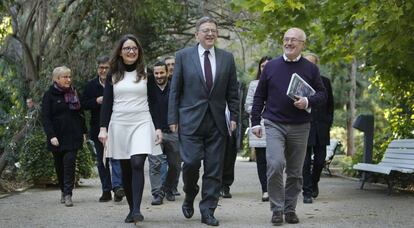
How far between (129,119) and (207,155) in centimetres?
90

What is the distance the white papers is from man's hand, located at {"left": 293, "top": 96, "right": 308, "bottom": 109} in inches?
1.8

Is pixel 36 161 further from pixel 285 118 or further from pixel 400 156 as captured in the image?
pixel 285 118

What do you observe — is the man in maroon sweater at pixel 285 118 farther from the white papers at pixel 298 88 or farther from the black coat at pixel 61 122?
the black coat at pixel 61 122

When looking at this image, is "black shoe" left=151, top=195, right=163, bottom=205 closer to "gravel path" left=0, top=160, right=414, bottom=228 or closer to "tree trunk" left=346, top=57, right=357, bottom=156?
"gravel path" left=0, top=160, right=414, bottom=228

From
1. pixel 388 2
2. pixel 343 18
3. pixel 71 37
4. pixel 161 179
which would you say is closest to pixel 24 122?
pixel 71 37

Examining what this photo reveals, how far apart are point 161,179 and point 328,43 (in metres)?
5.66

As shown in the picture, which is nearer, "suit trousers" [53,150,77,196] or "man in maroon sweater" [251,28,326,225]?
"man in maroon sweater" [251,28,326,225]

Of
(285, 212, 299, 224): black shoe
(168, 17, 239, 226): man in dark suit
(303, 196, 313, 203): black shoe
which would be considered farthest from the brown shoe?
(285, 212, 299, 224): black shoe

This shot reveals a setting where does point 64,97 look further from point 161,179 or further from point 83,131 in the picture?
point 161,179

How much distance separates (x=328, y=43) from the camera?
15930 mm

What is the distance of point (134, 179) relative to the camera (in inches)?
326

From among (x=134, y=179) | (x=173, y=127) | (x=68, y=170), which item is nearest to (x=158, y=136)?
(x=173, y=127)

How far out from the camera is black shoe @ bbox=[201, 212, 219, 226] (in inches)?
325

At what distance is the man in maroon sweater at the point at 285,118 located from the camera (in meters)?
8.42
